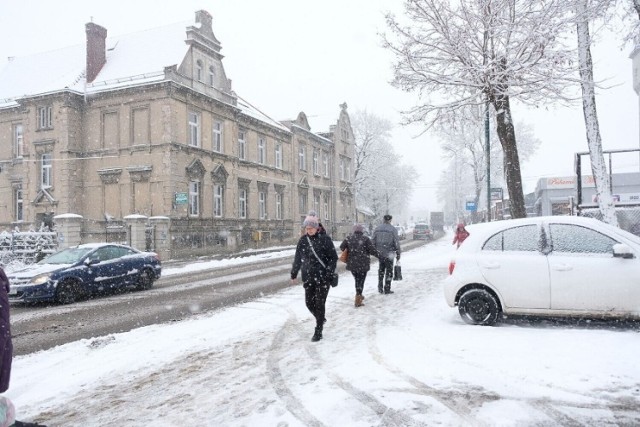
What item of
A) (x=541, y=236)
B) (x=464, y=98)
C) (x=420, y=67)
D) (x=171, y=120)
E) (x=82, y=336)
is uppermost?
(x=171, y=120)

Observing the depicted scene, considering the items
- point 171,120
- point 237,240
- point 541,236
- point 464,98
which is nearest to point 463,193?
point 237,240

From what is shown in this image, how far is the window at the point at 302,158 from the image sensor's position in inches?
1689

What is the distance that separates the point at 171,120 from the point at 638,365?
83.6 ft

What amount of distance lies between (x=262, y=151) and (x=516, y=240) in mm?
31276

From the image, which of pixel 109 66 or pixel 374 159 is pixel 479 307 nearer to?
pixel 109 66

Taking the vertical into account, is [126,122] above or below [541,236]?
above

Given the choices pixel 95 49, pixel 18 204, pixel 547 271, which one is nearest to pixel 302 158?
pixel 95 49

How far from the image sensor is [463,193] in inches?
3393

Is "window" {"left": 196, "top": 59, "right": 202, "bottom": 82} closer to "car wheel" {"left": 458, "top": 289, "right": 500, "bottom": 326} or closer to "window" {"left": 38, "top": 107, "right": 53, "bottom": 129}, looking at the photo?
"window" {"left": 38, "top": 107, "right": 53, "bottom": 129}

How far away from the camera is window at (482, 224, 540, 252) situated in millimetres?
7215

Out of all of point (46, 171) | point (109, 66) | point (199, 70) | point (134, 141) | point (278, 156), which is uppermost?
point (109, 66)

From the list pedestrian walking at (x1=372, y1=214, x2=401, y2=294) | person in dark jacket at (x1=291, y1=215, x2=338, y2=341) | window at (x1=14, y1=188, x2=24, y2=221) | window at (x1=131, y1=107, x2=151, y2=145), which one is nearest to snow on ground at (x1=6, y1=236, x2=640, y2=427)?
person in dark jacket at (x1=291, y1=215, x2=338, y2=341)

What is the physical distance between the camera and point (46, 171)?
97.4 ft

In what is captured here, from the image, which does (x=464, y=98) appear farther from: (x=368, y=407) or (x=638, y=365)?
(x=368, y=407)
